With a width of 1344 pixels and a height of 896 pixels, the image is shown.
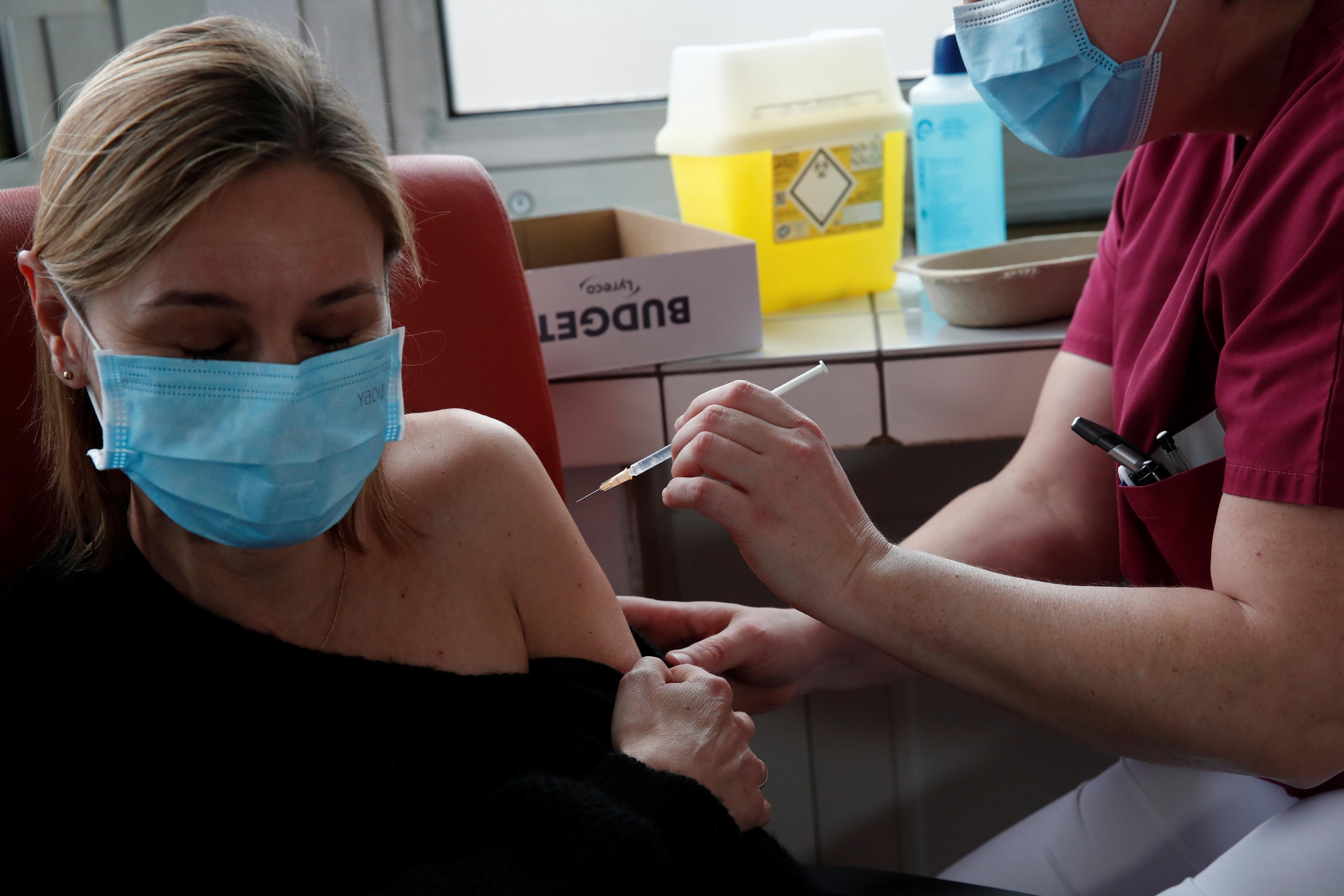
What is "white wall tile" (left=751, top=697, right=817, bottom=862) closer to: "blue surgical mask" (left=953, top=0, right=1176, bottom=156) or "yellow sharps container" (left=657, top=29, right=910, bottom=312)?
"yellow sharps container" (left=657, top=29, right=910, bottom=312)

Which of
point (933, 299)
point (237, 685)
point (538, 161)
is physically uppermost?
point (538, 161)

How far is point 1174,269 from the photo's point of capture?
126 centimetres

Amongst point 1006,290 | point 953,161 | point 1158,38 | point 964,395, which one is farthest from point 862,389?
point 1158,38

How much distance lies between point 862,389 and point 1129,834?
0.68 metres

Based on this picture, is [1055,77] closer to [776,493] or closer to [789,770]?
[776,493]

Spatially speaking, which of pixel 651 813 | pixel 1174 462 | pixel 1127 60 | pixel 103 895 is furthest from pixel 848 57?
pixel 103 895

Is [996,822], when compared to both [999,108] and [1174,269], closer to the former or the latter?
[1174,269]

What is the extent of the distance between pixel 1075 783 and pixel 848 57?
1.35 m

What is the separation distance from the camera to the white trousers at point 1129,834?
1.40 meters

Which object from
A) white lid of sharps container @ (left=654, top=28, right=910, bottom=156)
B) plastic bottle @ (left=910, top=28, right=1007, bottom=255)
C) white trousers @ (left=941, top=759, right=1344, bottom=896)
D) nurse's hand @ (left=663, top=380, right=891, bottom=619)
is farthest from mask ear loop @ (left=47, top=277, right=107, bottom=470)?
plastic bottle @ (left=910, top=28, right=1007, bottom=255)

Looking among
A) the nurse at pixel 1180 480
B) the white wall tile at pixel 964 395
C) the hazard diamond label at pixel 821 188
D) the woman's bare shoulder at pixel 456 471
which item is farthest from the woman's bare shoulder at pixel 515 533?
the hazard diamond label at pixel 821 188

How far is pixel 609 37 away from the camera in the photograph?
221 cm

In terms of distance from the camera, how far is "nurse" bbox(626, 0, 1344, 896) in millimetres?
987

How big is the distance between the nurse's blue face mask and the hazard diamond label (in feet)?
3.23
